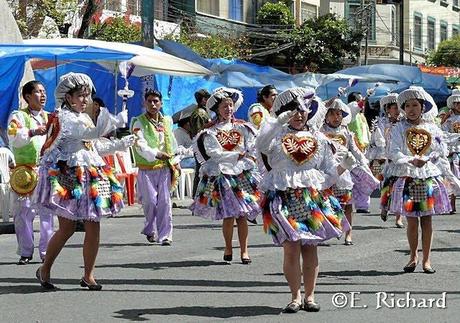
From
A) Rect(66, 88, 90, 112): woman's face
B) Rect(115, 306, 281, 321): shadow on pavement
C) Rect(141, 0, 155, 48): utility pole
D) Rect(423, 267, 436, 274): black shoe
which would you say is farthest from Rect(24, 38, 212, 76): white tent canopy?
Rect(115, 306, 281, 321): shadow on pavement

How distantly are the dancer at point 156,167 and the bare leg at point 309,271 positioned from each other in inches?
196

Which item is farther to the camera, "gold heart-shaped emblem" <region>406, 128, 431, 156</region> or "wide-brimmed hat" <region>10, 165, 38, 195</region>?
"wide-brimmed hat" <region>10, 165, 38, 195</region>

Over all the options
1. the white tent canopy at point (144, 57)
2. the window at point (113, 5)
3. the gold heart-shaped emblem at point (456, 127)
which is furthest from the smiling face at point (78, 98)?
the window at point (113, 5)

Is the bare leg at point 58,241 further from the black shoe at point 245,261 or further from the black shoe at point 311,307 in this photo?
the black shoe at point 245,261

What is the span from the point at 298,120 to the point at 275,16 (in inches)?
1498

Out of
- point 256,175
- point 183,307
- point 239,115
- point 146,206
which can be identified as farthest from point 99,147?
point 239,115

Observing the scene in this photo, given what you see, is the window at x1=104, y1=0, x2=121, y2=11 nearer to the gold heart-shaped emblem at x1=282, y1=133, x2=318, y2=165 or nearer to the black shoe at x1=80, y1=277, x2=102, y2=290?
the black shoe at x1=80, y1=277, x2=102, y2=290

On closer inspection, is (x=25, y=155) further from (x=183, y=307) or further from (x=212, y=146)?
(x=183, y=307)

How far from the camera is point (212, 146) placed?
37.6 ft

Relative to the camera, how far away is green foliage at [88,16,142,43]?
3144cm

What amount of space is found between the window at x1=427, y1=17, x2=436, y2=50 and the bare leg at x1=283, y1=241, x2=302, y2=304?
Answer: 52885 millimetres

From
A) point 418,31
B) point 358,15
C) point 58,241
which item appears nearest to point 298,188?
point 58,241

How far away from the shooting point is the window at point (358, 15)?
51.3 metres

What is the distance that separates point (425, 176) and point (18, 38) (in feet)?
32.5
